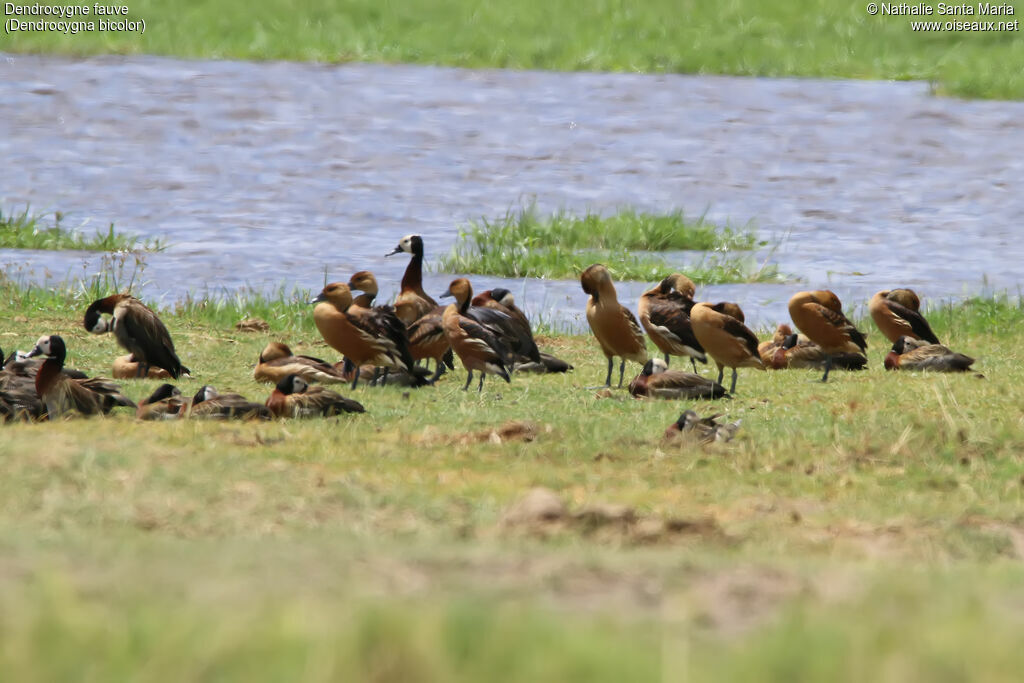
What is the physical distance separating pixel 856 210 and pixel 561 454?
1661 centimetres

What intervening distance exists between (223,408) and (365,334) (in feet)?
6.10

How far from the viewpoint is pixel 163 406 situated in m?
11.1

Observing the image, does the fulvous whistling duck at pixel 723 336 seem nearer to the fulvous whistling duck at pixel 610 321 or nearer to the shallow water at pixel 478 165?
the fulvous whistling duck at pixel 610 321

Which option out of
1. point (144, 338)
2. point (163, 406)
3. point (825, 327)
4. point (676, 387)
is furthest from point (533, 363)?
point (163, 406)

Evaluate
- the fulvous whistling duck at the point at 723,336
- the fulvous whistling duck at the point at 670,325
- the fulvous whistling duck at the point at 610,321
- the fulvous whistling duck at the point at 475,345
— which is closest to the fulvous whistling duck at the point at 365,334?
the fulvous whistling duck at the point at 475,345

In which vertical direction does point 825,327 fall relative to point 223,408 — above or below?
above

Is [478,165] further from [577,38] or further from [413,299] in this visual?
[413,299]

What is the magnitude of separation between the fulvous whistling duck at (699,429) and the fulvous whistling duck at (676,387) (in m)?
1.93

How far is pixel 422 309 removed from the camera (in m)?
14.8

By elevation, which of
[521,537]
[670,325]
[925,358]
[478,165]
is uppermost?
[478,165]

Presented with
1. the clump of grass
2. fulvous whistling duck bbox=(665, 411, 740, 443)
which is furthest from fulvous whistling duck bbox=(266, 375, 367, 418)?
the clump of grass

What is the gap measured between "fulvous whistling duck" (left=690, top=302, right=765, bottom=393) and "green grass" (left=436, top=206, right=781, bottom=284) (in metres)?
6.71

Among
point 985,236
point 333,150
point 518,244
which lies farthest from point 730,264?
point 333,150

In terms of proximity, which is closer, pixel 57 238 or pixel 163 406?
pixel 163 406
